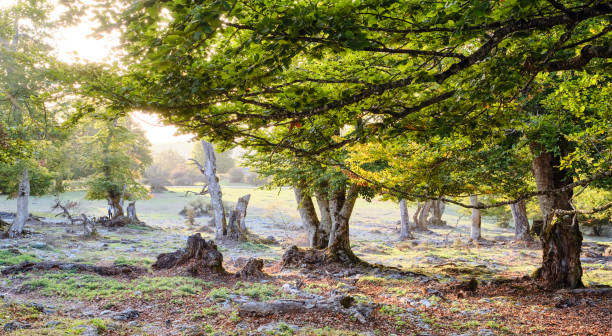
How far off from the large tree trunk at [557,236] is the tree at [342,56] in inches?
160

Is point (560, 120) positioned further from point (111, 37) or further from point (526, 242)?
point (526, 242)

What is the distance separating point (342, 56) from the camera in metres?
3.66

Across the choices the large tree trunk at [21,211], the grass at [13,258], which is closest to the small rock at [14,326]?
the grass at [13,258]

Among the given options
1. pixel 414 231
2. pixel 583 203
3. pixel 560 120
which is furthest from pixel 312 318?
pixel 414 231

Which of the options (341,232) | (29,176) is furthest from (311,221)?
(29,176)

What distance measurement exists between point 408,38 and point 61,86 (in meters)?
3.50

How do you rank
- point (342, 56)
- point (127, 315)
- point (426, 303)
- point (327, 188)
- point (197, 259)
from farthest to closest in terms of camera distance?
1. point (327, 188)
2. point (197, 259)
3. point (426, 303)
4. point (127, 315)
5. point (342, 56)

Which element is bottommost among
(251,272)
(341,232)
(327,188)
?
(251,272)

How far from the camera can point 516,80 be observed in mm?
3602

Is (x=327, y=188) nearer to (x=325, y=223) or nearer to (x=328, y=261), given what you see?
(x=325, y=223)

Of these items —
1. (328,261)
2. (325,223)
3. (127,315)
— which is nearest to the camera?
(127,315)

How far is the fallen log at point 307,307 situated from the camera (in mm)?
6426

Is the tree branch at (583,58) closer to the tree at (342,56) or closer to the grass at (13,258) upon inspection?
the tree at (342,56)

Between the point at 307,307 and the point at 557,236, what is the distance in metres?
6.68
